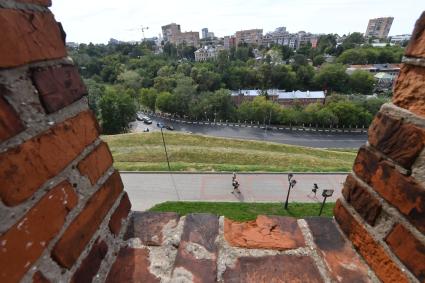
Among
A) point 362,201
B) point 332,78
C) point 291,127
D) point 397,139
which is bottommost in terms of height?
point 291,127

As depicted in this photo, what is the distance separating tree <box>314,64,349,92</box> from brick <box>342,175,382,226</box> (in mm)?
62165

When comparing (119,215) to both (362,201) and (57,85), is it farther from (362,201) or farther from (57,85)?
(362,201)

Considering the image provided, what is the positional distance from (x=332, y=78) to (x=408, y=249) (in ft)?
208

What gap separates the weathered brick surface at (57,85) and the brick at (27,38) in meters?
0.05

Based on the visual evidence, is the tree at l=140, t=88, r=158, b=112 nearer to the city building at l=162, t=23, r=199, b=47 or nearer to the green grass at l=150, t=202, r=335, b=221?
the green grass at l=150, t=202, r=335, b=221

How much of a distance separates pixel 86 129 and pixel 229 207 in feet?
36.2

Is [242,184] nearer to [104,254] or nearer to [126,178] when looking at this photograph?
[126,178]

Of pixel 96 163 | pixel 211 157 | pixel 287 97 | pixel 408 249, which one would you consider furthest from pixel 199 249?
pixel 287 97

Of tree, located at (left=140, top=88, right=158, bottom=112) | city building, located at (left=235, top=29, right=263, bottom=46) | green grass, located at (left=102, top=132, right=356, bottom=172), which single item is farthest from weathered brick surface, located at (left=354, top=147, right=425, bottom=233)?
city building, located at (left=235, top=29, right=263, bottom=46)

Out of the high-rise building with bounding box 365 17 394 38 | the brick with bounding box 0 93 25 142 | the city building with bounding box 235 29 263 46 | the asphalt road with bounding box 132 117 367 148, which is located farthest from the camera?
the high-rise building with bounding box 365 17 394 38

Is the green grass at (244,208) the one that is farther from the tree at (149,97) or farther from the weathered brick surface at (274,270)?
the tree at (149,97)

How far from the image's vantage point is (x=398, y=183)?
3.73ft

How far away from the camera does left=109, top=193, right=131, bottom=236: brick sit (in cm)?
149

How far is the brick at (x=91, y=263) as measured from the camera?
3.76ft
